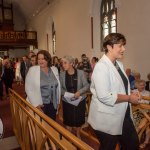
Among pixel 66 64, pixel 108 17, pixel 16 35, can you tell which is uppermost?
pixel 16 35

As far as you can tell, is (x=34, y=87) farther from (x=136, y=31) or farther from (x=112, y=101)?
(x=136, y=31)

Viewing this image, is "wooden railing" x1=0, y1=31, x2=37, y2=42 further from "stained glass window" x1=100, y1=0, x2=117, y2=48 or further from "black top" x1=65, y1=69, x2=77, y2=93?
"black top" x1=65, y1=69, x2=77, y2=93

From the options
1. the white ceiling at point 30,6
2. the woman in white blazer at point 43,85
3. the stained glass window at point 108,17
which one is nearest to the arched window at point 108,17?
the stained glass window at point 108,17

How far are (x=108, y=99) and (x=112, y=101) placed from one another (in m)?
0.04

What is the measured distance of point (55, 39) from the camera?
1507cm

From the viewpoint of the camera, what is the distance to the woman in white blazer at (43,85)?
3.21 metres

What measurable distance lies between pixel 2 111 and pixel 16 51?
16317 millimetres

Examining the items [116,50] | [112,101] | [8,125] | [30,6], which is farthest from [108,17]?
[30,6]

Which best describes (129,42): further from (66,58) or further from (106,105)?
(106,105)

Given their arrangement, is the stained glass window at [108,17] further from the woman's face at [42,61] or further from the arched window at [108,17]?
the woman's face at [42,61]

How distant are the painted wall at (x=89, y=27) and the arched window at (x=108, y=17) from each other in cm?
25

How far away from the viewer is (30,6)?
18531mm

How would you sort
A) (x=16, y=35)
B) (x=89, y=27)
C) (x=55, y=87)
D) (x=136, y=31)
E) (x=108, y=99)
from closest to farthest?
1. (x=108, y=99)
2. (x=55, y=87)
3. (x=136, y=31)
4. (x=89, y=27)
5. (x=16, y=35)

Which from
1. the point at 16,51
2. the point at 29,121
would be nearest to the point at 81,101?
the point at 29,121
